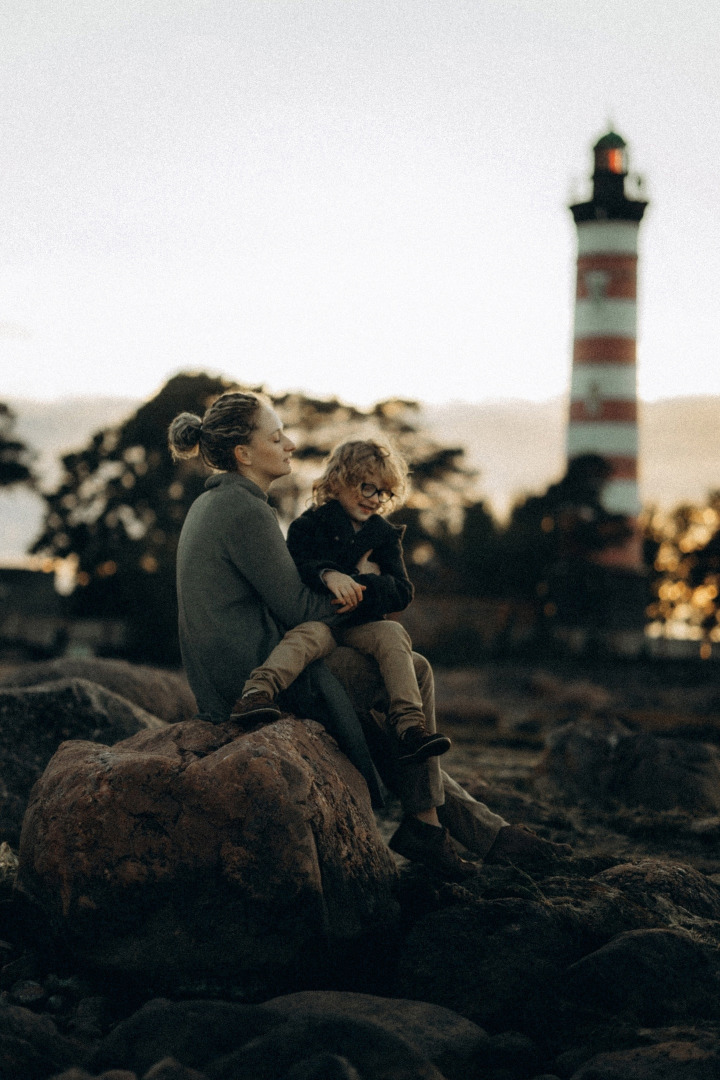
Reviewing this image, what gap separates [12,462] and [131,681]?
801 inches

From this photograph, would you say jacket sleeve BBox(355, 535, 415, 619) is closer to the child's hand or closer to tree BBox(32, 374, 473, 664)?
the child's hand

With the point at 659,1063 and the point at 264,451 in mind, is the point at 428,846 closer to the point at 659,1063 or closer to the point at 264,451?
the point at 659,1063

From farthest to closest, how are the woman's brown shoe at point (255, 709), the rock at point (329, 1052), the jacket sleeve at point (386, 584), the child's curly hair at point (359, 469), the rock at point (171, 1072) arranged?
1. the child's curly hair at point (359, 469)
2. the jacket sleeve at point (386, 584)
3. the woman's brown shoe at point (255, 709)
4. the rock at point (329, 1052)
5. the rock at point (171, 1072)

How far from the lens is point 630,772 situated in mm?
9133

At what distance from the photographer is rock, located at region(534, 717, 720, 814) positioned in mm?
8844

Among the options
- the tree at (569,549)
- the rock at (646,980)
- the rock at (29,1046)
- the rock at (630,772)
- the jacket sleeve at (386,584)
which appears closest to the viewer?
the rock at (29,1046)

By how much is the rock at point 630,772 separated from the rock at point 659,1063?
4683 mm

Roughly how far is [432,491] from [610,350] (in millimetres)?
6439

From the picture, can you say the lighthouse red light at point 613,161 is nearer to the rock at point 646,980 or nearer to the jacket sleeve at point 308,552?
the jacket sleeve at point 308,552

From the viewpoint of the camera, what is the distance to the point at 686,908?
5.61 m

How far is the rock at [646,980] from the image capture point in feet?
15.1

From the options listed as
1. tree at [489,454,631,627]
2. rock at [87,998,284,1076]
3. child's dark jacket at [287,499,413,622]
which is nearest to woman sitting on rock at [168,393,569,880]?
child's dark jacket at [287,499,413,622]

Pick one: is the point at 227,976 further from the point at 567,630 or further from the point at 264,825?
the point at 567,630

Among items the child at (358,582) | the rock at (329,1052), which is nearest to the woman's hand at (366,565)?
the child at (358,582)
